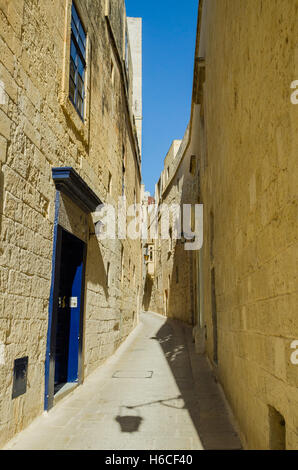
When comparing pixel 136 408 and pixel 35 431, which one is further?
Result: pixel 136 408

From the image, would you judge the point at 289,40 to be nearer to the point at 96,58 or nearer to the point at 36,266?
the point at 36,266

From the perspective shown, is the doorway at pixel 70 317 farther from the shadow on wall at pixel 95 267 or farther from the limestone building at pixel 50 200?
the shadow on wall at pixel 95 267

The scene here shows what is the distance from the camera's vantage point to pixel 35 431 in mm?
3838

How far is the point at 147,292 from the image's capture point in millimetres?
34781

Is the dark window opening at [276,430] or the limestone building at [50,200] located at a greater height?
the limestone building at [50,200]

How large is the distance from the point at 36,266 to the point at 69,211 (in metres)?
1.40

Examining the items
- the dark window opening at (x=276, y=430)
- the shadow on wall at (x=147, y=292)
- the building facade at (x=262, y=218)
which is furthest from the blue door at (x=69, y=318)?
the shadow on wall at (x=147, y=292)

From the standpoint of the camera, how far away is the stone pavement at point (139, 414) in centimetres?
362

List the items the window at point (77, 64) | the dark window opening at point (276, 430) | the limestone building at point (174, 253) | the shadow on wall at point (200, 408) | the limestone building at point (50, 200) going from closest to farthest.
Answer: the dark window opening at point (276, 430) → the limestone building at point (50, 200) → the shadow on wall at point (200, 408) → the window at point (77, 64) → the limestone building at point (174, 253)

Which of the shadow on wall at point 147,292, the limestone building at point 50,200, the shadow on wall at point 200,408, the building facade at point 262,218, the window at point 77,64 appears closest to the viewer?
the building facade at point 262,218

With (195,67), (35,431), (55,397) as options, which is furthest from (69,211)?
(195,67)

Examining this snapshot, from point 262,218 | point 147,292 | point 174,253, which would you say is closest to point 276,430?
point 262,218

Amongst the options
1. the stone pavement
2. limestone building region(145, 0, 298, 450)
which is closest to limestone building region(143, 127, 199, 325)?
the stone pavement

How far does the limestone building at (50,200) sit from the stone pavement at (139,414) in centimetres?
26
